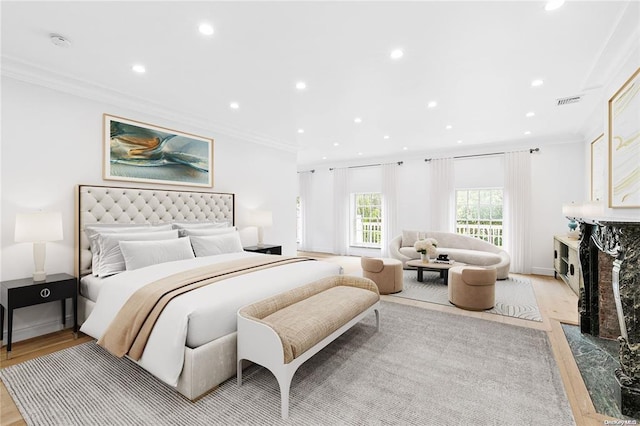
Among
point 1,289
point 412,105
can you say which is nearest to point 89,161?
point 1,289

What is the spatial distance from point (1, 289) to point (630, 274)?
198 inches

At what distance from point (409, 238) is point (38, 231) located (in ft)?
19.5

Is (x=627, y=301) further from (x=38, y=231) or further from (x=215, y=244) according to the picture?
(x=38, y=231)

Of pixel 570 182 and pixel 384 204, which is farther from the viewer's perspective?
pixel 384 204

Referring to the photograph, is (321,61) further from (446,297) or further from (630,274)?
(446,297)

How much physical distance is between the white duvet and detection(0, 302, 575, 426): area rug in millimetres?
238

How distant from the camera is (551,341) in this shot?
2885 millimetres

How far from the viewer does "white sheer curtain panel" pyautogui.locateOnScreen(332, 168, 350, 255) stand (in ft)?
27.3

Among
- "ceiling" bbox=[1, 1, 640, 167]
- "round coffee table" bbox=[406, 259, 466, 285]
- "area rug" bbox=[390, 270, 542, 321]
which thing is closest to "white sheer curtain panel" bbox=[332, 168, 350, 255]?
"area rug" bbox=[390, 270, 542, 321]

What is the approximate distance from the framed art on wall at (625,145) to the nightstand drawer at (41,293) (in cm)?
539

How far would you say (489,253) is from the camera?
5.66 meters

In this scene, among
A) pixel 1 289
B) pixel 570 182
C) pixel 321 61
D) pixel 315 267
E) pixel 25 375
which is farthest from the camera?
pixel 570 182

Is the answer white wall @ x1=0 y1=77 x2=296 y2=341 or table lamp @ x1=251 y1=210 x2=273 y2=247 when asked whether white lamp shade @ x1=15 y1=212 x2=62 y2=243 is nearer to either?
white wall @ x1=0 y1=77 x2=296 y2=341

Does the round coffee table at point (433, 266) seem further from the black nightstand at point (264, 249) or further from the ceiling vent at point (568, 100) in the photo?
the ceiling vent at point (568, 100)
